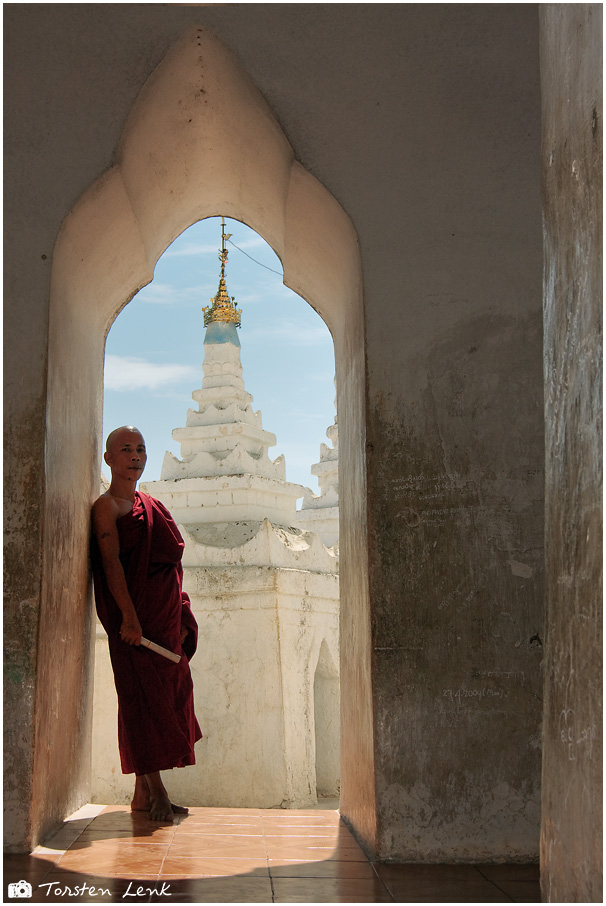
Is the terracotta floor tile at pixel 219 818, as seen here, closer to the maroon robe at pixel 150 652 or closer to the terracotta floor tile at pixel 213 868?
the maroon robe at pixel 150 652

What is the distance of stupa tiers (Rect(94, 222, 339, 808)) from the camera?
1012 cm

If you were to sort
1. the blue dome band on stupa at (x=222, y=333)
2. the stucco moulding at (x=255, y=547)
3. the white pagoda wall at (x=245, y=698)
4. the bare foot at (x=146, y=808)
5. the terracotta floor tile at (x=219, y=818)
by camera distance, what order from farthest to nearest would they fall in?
the blue dome band on stupa at (x=222, y=333) < the stucco moulding at (x=255, y=547) < the white pagoda wall at (x=245, y=698) < the bare foot at (x=146, y=808) < the terracotta floor tile at (x=219, y=818)

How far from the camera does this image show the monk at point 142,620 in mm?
4863

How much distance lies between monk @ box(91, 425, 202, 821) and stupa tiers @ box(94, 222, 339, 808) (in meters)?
5.19

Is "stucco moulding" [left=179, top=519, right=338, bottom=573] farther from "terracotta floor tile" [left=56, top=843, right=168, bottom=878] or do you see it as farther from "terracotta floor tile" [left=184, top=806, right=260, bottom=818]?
"terracotta floor tile" [left=56, top=843, right=168, bottom=878]

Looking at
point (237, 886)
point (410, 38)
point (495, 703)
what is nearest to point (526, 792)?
point (495, 703)

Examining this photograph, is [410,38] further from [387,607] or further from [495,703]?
[495,703]

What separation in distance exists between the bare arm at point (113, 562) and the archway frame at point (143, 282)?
0.27ft

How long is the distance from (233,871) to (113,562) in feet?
5.68

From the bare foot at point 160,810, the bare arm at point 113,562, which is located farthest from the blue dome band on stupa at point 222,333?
the bare foot at point 160,810

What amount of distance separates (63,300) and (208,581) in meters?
6.37

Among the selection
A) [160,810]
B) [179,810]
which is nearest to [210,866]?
A: [160,810]

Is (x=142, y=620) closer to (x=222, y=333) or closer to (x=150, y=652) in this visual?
(x=150, y=652)

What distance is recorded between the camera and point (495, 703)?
4.09m
